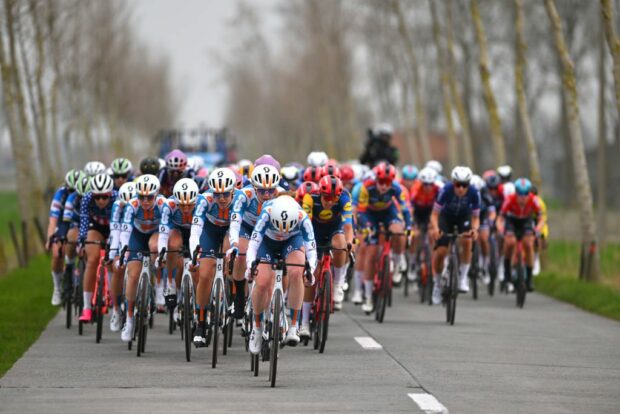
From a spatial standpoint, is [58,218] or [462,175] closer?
[58,218]

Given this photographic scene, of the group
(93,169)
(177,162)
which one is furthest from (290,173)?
(93,169)

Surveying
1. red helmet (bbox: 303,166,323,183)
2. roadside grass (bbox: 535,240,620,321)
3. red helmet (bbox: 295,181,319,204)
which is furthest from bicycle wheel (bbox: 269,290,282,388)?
roadside grass (bbox: 535,240,620,321)

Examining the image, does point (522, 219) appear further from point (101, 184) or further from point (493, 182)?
point (101, 184)

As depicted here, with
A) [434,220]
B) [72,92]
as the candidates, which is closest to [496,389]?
[434,220]

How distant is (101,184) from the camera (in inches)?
686

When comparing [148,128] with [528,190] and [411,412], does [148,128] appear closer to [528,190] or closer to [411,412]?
[528,190]

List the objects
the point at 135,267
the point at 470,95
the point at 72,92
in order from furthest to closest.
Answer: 1. the point at 470,95
2. the point at 72,92
3. the point at 135,267

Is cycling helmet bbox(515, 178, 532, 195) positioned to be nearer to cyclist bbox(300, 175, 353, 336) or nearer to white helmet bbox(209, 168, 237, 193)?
cyclist bbox(300, 175, 353, 336)

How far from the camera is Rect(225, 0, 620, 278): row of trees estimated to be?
115 ft

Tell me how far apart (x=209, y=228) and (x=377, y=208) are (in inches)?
206

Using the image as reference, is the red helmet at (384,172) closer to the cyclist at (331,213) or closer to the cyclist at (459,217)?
the cyclist at (459,217)

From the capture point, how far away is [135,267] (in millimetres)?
16297

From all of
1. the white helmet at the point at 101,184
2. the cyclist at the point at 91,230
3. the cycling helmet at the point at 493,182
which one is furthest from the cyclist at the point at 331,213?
the cycling helmet at the point at 493,182

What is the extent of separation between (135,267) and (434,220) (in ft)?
16.2
